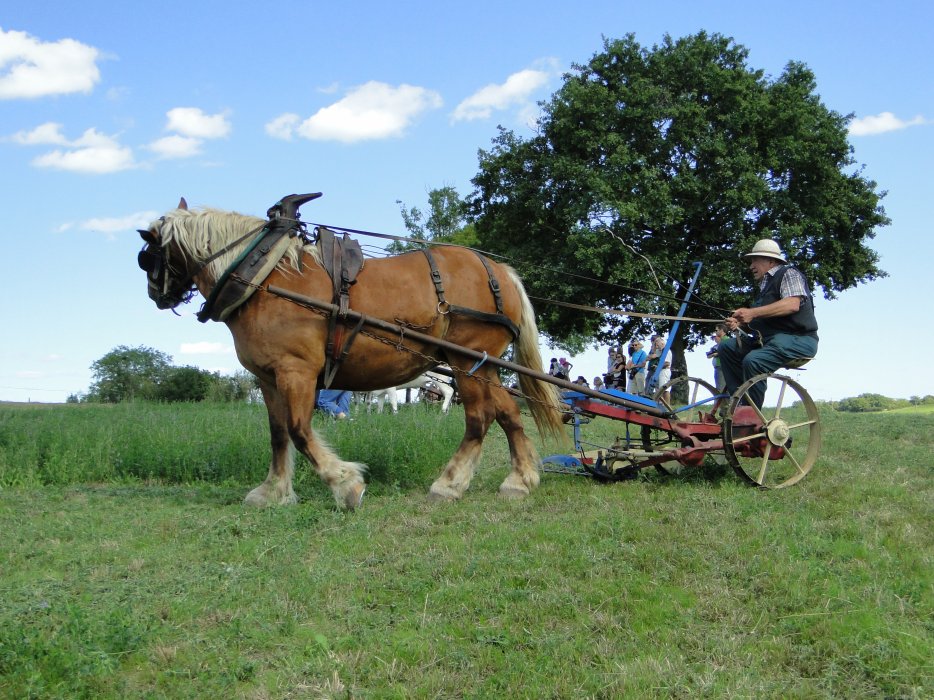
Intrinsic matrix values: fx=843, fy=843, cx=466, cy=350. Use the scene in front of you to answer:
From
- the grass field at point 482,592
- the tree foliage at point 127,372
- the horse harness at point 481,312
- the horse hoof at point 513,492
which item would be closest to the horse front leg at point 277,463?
the grass field at point 482,592

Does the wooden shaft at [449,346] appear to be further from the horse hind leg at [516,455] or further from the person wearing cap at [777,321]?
the person wearing cap at [777,321]

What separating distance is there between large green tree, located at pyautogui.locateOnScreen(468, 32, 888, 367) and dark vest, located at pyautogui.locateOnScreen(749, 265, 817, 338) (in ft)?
53.2

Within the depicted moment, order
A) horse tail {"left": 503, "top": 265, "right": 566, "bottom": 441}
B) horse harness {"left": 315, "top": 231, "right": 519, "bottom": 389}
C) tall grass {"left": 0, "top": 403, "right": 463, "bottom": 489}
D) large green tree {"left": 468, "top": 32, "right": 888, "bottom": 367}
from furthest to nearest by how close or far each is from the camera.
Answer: large green tree {"left": 468, "top": 32, "right": 888, "bottom": 367}
tall grass {"left": 0, "top": 403, "right": 463, "bottom": 489}
horse tail {"left": 503, "top": 265, "right": 566, "bottom": 441}
horse harness {"left": 315, "top": 231, "right": 519, "bottom": 389}

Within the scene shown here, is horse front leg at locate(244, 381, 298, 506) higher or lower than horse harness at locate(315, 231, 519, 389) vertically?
lower

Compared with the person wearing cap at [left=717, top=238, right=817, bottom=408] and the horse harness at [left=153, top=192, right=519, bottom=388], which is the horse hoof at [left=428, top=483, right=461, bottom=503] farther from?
the person wearing cap at [left=717, top=238, right=817, bottom=408]

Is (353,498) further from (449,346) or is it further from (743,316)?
(743,316)

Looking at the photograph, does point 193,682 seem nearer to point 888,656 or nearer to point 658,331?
point 888,656

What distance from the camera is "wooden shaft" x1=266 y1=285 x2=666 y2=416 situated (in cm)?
641

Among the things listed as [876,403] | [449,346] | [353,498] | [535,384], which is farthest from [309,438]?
[876,403]

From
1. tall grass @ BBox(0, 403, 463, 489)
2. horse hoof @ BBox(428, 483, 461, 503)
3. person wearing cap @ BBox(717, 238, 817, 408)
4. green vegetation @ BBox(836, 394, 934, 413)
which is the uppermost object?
person wearing cap @ BBox(717, 238, 817, 408)

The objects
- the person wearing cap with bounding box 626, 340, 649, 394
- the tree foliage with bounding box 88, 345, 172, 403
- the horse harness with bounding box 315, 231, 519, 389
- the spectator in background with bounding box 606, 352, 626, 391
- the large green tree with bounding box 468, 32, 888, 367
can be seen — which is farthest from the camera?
the tree foliage with bounding box 88, 345, 172, 403

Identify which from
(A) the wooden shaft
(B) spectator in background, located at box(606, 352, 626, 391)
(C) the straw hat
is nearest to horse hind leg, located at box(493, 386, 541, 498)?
(A) the wooden shaft

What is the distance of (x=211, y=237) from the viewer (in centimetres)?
663

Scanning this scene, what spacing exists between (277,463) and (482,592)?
3037 mm
